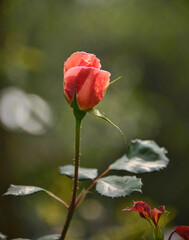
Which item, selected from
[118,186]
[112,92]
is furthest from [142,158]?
[112,92]

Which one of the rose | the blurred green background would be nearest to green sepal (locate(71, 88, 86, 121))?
the rose

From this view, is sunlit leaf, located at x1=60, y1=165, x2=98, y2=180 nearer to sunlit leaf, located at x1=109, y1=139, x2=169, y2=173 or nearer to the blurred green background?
sunlit leaf, located at x1=109, y1=139, x2=169, y2=173

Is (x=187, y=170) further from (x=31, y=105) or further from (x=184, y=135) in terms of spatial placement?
(x=31, y=105)

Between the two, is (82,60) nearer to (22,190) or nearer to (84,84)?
(84,84)

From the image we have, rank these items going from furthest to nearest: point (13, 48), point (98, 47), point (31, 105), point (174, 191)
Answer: point (98, 47)
point (174, 191)
point (31, 105)
point (13, 48)

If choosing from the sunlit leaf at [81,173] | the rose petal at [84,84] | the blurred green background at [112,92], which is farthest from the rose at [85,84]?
the blurred green background at [112,92]

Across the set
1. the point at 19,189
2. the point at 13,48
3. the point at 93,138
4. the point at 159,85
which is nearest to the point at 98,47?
the point at 159,85
